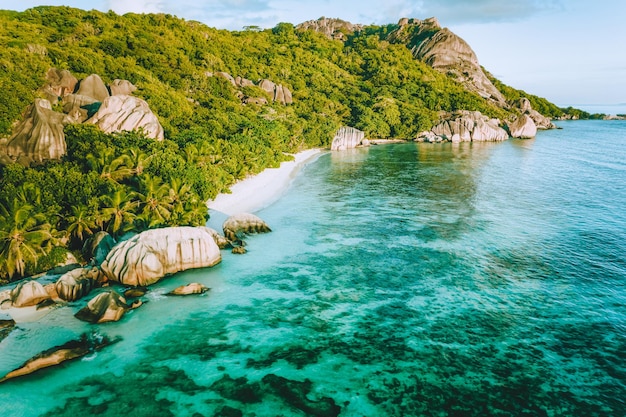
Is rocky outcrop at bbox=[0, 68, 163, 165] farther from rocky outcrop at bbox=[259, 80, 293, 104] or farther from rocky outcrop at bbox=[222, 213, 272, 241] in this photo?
rocky outcrop at bbox=[259, 80, 293, 104]

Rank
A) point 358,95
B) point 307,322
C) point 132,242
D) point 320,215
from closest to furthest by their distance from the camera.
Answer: point 307,322
point 132,242
point 320,215
point 358,95

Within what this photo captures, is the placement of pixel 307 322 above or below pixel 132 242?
below

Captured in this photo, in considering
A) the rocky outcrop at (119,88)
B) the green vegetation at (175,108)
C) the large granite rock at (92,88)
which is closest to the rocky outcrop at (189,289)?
the green vegetation at (175,108)

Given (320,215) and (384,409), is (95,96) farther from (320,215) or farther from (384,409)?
(384,409)

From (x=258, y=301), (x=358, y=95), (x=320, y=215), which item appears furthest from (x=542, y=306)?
(x=358, y=95)

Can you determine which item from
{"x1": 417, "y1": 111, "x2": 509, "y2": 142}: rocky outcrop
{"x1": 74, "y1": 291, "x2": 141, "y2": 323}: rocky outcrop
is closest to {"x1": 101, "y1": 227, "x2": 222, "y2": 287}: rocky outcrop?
{"x1": 74, "y1": 291, "x2": 141, "y2": 323}: rocky outcrop

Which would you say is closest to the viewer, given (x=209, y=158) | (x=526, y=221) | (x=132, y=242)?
(x=132, y=242)

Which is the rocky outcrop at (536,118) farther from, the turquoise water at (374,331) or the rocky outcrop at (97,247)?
the rocky outcrop at (97,247)
